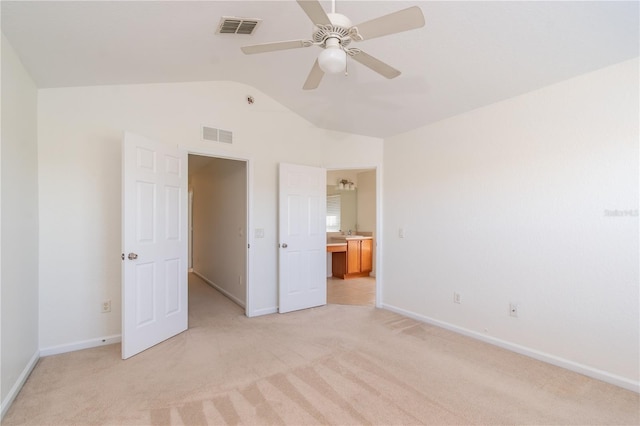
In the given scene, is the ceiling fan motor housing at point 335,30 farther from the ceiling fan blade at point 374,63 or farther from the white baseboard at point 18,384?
the white baseboard at point 18,384

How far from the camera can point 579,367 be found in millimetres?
2396

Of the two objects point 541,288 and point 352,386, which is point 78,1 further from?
point 541,288

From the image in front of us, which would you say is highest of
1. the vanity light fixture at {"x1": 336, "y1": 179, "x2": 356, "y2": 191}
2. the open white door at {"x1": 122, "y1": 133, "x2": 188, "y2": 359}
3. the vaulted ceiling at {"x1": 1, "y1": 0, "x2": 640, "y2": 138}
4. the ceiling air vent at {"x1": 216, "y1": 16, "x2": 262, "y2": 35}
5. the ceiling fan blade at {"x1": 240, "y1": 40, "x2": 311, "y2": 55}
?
the ceiling air vent at {"x1": 216, "y1": 16, "x2": 262, "y2": 35}

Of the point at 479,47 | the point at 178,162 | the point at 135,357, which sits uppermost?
the point at 479,47

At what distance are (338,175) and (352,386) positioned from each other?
4973mm

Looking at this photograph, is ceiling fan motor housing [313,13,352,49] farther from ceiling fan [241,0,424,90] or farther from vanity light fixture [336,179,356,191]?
vanity light fixture [336,179,356,191]

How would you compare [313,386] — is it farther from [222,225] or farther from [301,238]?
[222,225]

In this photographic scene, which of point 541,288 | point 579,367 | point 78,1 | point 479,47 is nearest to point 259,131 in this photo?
point 78,1

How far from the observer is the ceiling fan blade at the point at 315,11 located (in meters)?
1.29

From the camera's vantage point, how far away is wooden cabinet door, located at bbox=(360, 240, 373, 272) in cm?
614

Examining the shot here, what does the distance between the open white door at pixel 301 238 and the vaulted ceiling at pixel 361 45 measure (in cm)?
124

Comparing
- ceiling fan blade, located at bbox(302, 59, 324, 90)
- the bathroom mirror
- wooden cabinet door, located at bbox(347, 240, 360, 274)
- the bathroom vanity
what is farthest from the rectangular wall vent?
the bathroom mirror

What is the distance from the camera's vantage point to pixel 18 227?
7.20 ft

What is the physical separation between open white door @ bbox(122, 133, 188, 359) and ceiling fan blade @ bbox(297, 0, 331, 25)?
6.88 ft
